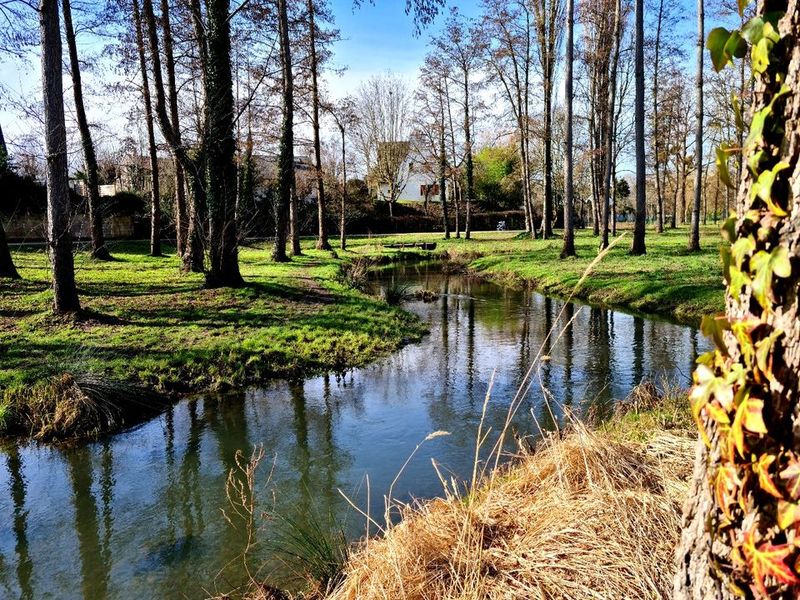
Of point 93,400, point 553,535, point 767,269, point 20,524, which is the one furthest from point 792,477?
point 93,400

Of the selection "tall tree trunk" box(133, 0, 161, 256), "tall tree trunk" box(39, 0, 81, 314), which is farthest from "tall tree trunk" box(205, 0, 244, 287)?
"tall tree trunk" box(133, 0, 161, 256)

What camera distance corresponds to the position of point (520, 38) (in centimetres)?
2684

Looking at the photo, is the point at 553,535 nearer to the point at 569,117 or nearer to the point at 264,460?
the point at 264,460

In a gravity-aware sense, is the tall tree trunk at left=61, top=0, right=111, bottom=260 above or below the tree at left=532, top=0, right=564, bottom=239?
below

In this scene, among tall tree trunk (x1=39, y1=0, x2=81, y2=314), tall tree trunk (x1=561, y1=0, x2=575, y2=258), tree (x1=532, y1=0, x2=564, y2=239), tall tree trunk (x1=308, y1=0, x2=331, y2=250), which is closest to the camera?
tall tree trunk (x1=39, y1=0, x2=81, y2=314)

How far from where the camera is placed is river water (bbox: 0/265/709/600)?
4047 mm

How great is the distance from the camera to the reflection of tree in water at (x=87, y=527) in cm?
386

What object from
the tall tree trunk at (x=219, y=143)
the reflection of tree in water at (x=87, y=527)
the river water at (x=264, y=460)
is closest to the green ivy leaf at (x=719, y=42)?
the river water at (x=264, y=460)

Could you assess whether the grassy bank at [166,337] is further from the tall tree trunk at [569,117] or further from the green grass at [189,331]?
the tall tree trunk at [569,117]

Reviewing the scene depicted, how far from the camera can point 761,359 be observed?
Answer: 1419mm

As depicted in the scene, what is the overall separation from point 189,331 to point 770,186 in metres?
9.14

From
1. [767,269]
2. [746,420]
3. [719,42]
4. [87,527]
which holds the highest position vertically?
[719,42]

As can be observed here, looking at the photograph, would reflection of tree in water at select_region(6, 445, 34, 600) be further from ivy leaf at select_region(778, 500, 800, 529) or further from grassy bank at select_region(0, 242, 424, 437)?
ivy leaf at select_region(778, 500, 800, 529)

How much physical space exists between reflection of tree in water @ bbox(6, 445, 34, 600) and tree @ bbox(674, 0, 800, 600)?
4.28 metres
